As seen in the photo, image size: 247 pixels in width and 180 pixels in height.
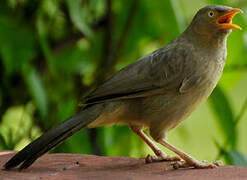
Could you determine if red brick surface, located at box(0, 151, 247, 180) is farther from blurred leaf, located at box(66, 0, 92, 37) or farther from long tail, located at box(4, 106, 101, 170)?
blurred leaf, located at box(66, 0, 92, 37)

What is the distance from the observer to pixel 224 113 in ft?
18.1

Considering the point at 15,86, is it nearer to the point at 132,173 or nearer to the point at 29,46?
the point at 29,46

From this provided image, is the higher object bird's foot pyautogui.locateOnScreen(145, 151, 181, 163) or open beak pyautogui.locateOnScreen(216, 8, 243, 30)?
open beak pyautogui.locateOnScreen(216, 8, 243, 30)

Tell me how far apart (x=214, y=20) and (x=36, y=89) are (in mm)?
2161

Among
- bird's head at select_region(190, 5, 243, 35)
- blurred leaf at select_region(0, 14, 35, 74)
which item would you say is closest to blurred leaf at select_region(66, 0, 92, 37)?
blurred leaf at select_region(0, 14, 35, 74)

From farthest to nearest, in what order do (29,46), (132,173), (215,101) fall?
(29,46)
(215,101)
(132,173)

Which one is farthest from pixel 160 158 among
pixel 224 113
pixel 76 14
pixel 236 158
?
pixel 76 14

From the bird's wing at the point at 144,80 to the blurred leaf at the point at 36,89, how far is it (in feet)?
5.17

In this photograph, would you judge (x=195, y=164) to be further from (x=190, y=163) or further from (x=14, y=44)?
(x=14, y=44)

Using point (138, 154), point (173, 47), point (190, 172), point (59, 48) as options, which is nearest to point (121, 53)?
point (59, 48)

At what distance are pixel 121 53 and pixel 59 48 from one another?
2.37 ft

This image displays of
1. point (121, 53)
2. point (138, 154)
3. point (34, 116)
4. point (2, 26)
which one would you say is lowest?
point (138, 154)

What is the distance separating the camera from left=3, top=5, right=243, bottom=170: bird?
168 inches

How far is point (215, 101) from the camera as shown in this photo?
18.1 ft
